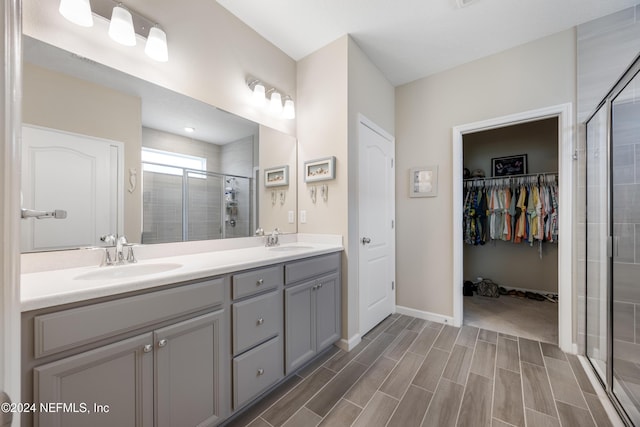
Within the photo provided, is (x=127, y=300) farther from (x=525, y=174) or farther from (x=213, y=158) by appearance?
(x=525, y=174)

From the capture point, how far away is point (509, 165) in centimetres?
372

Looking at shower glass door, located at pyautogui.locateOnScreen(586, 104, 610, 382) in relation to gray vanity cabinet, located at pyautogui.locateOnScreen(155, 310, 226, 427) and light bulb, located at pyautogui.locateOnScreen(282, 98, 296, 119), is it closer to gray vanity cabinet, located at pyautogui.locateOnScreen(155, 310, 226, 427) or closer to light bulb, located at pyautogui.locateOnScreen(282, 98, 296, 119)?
light bulb, located at pyautogui.locateOnScreen(282, 98, 296, 119)

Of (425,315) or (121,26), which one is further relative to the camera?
(425,315)

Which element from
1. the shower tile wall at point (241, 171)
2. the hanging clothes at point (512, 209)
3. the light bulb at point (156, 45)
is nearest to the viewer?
the light bulb at point (156, 45)

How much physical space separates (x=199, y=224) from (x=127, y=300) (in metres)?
0.86

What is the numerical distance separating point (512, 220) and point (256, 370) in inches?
147

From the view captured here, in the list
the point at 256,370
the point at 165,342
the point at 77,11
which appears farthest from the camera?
the point at 256,370

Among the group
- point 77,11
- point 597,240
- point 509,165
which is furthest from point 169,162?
point 509,165

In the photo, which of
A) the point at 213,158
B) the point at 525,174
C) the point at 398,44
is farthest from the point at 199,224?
the point at 525,174

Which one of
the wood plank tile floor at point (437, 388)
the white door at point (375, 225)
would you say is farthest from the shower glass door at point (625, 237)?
the white door at point (375, 225)

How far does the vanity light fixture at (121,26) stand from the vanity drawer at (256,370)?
6.07 feet

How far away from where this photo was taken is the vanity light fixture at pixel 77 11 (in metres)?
1.24

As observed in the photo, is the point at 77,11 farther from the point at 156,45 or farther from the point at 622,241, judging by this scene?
the point at 622,241

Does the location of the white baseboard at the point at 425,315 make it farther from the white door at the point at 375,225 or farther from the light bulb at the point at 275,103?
the light bulb at the point at 275,103
